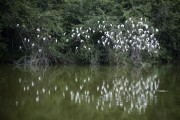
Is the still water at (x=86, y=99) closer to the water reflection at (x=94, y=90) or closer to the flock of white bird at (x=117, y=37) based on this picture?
the water reflection at (x=94, y=90)

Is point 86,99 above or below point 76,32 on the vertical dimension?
below

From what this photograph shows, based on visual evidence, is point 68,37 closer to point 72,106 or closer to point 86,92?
point 86,92

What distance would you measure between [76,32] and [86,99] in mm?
13448

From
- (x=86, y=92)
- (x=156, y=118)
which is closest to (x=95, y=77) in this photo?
(x=86, y=92)

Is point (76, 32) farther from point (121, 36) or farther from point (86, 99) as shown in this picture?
point (86, 99)

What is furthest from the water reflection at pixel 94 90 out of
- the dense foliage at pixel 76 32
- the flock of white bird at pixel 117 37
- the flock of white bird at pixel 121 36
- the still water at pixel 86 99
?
the flock of white bird at pixel 121 36

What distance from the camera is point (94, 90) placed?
43.4ft

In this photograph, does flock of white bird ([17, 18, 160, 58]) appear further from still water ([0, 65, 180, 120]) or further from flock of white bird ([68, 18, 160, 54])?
still water ([0, 65, 180, 120])

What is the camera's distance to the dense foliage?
22203 mm

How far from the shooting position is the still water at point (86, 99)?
29.7 feet

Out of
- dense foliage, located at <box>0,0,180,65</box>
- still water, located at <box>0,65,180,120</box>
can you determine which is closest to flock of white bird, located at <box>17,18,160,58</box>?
dense foliage, located at <box>0,0,180,65</box>

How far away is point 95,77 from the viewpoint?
17297 mm

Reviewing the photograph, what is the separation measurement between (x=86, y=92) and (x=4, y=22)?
32.6 feet

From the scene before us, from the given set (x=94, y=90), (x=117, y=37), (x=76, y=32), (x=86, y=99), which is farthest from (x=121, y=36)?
(x=86, y=99)
